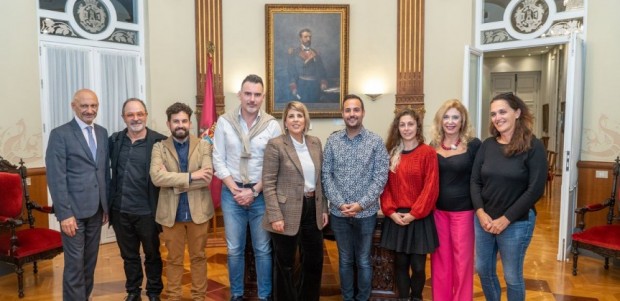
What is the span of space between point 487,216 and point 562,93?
9182 mm

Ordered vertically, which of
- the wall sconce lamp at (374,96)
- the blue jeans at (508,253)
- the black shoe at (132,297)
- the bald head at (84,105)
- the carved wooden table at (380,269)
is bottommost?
the black shoe at (132,297)

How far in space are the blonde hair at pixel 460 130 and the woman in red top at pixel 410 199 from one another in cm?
10

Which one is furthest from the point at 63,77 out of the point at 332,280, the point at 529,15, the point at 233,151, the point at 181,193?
the point at 529,15

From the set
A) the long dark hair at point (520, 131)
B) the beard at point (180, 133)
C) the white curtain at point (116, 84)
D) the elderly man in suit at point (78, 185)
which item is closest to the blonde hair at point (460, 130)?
the long dark hair at point (520, 131)

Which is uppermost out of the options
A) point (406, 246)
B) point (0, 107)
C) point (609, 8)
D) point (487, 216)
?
point (609, 8)

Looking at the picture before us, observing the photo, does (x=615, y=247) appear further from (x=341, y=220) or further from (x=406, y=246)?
(x=341, y=220)

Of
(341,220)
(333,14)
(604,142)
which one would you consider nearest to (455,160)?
(341,220)

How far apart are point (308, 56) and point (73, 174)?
3.79 m

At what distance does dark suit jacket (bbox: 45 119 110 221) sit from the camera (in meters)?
2.92

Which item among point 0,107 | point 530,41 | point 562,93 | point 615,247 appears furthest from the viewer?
point 562,93

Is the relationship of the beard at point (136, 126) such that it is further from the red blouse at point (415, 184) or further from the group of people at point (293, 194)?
the red blouse at point (415, 184)

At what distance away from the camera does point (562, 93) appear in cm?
1040

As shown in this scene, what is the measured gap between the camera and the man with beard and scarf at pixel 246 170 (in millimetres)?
3039

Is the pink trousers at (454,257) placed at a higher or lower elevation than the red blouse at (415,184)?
lower
